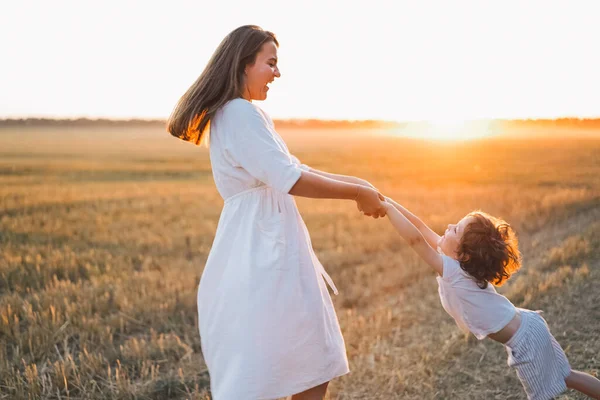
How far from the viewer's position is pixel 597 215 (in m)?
9.81

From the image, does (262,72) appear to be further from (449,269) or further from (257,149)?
(449,269)

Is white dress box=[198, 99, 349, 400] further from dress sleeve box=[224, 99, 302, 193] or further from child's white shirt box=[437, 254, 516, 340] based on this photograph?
child's white shirt box=[437, 254, 516, 340]

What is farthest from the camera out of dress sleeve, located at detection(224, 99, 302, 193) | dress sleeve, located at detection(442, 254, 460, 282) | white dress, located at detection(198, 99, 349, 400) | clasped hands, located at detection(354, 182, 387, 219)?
dress sleeve, located at detection(442, 254, 460, 282)

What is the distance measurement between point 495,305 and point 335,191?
3.69ft

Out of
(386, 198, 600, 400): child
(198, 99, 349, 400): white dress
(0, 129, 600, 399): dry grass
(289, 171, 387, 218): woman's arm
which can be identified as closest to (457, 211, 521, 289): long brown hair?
(386, 198, 600, 400): child

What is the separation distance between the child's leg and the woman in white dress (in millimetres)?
1289

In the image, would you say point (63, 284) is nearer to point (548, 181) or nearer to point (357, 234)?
point (357, 234)

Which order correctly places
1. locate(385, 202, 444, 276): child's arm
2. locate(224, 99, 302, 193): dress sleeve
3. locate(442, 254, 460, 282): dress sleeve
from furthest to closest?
locate(442, 254, 460, 282): dress sleeve < locate(385, 202, 444, 276): child's arm < locate(224, 99, 302, 193): dress sleeve

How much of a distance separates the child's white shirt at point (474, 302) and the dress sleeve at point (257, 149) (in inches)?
40.7

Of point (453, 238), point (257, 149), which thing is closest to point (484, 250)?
point (453, 238)

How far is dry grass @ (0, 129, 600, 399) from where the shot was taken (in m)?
A: 4.25

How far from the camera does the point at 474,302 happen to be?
112 inches

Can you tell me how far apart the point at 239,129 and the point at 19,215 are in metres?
11.0

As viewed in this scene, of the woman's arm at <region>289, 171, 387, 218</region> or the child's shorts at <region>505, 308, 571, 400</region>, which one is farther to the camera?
the child's shorts at <region>505, 308, 571, 400</region>
